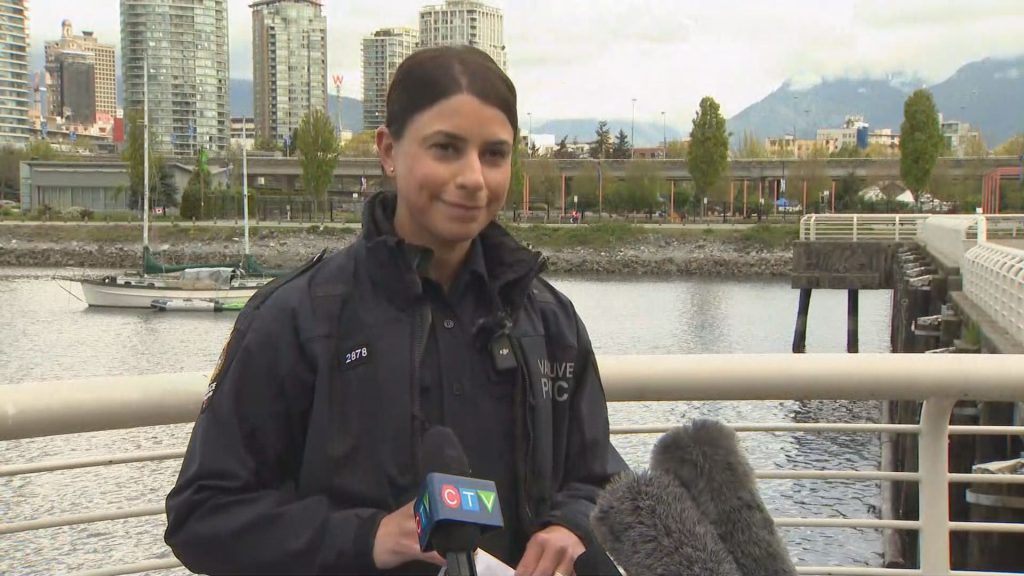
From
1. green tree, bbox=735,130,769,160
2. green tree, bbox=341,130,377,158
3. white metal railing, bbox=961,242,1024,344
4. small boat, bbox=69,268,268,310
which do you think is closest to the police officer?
white metal railing, bbox=961,242,1024,344

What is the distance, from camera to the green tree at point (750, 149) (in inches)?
4697

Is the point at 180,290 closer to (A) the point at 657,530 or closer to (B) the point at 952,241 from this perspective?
(B) the point at 952,241

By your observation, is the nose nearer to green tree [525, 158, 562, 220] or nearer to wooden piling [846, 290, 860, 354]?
wooden piling [846, 290, 860, 354]

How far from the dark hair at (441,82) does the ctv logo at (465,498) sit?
0.70 metres

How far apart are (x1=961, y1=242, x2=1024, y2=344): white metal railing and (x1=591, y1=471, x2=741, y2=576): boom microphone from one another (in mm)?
11493

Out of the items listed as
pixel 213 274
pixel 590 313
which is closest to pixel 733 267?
pixel 590 313

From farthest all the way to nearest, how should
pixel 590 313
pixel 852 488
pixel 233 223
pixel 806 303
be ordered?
pixel 233 223 → pixel 590 313 → pixel 806 303 → pixel 852 488

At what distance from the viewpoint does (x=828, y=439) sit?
20.2 metres

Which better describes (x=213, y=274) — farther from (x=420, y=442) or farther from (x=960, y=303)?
(x=420, y=442)

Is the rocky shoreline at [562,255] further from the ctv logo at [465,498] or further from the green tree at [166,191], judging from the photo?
the ctv logo at [465,498]

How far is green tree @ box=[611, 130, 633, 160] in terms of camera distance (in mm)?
120562

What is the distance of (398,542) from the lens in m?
1.56

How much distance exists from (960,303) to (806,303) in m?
15.2

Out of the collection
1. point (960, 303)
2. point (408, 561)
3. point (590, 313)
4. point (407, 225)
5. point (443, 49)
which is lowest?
point (590, 313)
